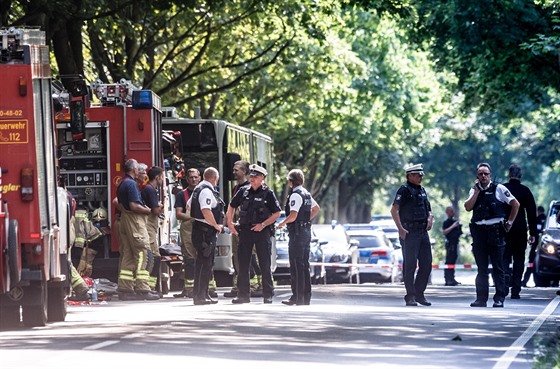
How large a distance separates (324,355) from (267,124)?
38.0 m

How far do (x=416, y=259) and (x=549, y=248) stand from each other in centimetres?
786

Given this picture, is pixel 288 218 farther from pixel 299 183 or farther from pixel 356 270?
pixel 356 270

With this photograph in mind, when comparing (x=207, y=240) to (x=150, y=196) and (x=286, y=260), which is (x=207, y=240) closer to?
(x=150, y=196)

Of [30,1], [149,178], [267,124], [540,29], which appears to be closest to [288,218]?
[149,178]

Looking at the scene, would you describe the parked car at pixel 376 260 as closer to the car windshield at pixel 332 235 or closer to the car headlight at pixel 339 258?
the car windshield at pixel 332 235

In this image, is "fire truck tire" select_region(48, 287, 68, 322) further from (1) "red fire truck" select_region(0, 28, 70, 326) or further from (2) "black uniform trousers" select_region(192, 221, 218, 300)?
(2) "black uniform trousers" select_region(192, 221, 218, 300)

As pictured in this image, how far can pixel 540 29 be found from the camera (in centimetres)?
3447

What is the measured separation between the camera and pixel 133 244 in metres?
24.1

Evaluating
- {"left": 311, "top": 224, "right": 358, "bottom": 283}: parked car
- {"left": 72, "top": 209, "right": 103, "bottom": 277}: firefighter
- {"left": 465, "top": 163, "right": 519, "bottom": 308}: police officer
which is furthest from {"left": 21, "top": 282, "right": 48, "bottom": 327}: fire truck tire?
{"left": 311, "top": 224, "right": 358, "bottom": 283}: parked car

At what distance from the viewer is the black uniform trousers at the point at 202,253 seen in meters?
22.2

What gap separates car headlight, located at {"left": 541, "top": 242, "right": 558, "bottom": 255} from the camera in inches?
1169

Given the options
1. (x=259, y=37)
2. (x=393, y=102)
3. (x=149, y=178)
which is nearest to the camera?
(x=149, y=178)

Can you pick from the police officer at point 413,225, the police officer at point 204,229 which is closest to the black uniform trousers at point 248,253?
the police officer at point 204,229

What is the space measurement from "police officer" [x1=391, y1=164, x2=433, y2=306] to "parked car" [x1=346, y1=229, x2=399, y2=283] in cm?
1661
